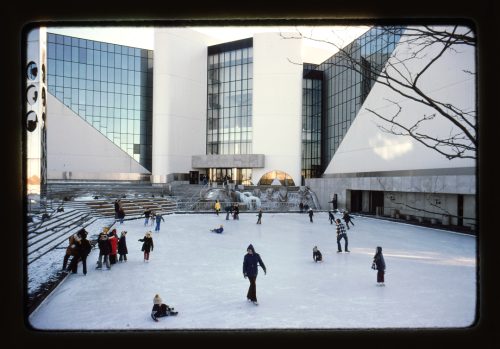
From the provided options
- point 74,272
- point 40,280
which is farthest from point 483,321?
point 74,272

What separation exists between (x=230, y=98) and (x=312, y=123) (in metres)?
13.6

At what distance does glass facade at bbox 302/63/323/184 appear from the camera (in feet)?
160

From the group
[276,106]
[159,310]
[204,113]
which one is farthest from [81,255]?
[204,113]

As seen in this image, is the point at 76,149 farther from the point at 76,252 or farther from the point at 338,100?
the point at 76,252

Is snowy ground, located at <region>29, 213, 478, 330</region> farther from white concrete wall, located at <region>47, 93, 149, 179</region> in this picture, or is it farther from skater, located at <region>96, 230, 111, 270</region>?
white concrete wall, located at <region>47, 93, 149, 179</region>

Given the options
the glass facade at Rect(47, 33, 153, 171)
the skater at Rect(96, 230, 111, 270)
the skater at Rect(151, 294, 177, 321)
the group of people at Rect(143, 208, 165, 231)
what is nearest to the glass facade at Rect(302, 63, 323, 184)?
the glass facade at Rect(47, 33, 153, 171)

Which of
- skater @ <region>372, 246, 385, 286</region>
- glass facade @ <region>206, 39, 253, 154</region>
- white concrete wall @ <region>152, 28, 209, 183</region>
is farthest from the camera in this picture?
glass facade @ <region>206, 39, 253, 154</region>

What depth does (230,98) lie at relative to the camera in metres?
51.5

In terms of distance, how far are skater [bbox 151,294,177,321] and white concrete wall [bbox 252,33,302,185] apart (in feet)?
132

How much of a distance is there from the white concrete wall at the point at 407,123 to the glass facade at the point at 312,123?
25.9ft

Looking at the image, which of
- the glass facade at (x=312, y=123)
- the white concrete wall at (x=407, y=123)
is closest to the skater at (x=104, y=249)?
the white concrete wall at (x=407, y=123)

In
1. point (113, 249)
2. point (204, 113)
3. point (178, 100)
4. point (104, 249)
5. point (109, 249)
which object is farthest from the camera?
point (204, 113)

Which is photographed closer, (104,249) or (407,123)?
(104,249)

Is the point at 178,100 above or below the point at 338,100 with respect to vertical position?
above
